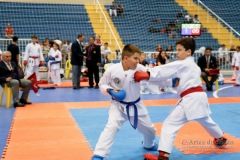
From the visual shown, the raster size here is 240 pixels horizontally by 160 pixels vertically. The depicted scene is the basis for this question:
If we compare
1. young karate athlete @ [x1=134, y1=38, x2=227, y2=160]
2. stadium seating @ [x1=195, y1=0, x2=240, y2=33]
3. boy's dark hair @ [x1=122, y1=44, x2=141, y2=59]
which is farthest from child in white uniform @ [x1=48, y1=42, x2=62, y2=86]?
stadium seating @ [x1=195, y1=0, x2=240, y2=33]

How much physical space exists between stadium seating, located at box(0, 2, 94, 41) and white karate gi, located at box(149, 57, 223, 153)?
53.5 ft

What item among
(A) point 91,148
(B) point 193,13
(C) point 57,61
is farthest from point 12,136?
(B) point 193,13

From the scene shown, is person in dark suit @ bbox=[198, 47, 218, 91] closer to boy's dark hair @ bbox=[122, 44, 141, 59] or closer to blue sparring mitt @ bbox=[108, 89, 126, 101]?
boy's dark hair @ bbox=[122, 44, 141, 59]

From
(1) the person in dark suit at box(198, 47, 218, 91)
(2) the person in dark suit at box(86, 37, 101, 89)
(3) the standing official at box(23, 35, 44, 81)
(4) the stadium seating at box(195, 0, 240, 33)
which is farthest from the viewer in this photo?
(4) the stadium seating at box(195, 0, 240, 33)

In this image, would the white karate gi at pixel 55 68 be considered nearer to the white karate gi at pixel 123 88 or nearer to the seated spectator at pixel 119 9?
the white karate gi at pixel 123 88

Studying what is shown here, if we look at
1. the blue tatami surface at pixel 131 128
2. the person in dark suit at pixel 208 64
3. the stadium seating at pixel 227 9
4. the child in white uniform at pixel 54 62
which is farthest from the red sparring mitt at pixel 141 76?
the stadium seating at pixel 227 9

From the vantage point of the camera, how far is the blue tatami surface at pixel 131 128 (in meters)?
4.81

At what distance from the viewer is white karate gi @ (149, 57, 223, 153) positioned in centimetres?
446

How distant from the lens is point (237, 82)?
14.4 m

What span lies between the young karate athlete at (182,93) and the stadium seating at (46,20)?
1626cm

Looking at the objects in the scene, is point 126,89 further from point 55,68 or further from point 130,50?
point 55,68

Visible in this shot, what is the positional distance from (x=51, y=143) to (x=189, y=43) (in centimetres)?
246

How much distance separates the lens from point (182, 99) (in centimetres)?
466

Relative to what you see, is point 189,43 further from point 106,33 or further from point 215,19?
point 215,19
